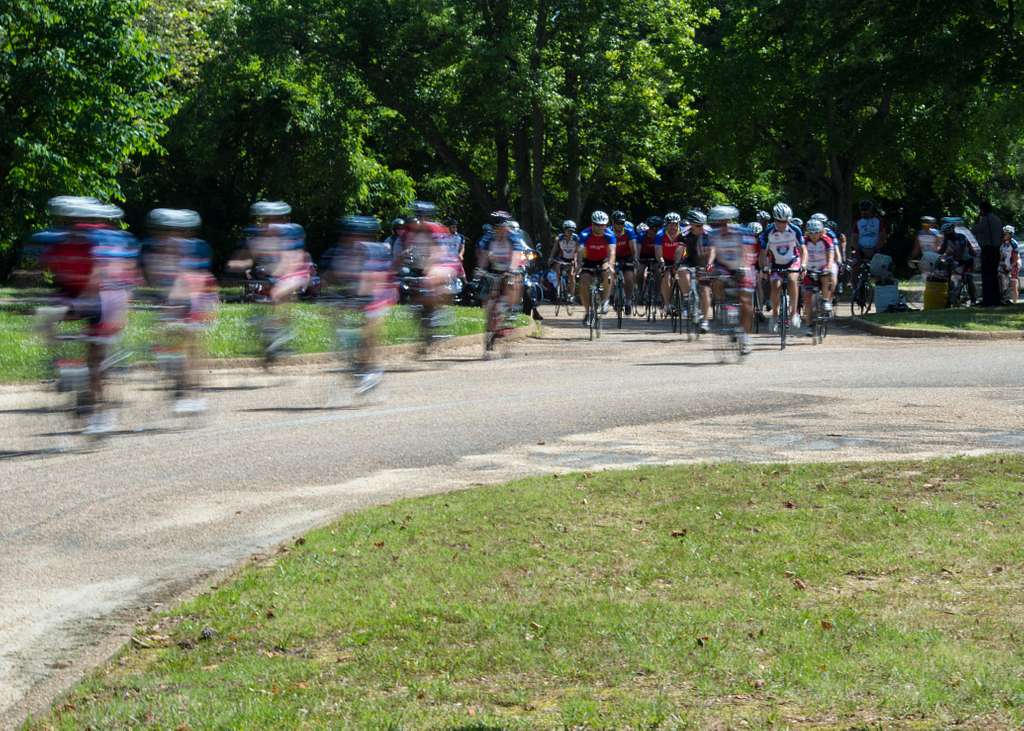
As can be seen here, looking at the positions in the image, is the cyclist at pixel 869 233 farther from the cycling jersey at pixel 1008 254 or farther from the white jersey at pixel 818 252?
the white jersey at pixel 818 252

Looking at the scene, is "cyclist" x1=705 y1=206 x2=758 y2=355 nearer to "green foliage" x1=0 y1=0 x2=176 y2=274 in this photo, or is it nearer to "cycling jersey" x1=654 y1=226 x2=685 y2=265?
"cycling jersey" x1=654 y1=226 x2=685 y2=265

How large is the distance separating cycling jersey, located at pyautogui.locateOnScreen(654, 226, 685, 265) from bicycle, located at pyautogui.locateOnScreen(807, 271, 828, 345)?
4.01m

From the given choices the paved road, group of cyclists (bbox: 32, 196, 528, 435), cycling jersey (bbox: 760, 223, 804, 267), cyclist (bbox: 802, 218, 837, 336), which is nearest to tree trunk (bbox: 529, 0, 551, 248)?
cyclist (bbox: 802, 218, 837, 336)

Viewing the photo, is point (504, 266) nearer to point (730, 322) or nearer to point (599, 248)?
point (730, 322)

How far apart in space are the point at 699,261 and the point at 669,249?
5.38 meters

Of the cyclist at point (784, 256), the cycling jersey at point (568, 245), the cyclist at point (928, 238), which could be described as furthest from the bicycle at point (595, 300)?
the cyclist at point (928, 238)

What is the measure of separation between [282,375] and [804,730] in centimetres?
1188

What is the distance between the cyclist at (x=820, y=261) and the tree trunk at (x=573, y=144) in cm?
1559

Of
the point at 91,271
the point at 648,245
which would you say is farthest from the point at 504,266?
the point at 648,245

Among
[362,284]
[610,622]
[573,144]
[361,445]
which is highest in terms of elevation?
[573,144]

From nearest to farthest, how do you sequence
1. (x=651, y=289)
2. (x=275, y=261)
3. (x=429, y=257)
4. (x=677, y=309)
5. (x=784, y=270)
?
(x=275, y=261), (x=429, y=257), (x=784, y=270), (x=677, y=309), (x=651, y=289)

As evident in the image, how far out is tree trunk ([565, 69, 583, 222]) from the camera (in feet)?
126

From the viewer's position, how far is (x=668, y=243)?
25250 millimetres

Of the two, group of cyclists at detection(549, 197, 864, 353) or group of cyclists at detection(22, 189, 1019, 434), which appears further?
group of cyclists at detection(549, 197, 864, 353)
